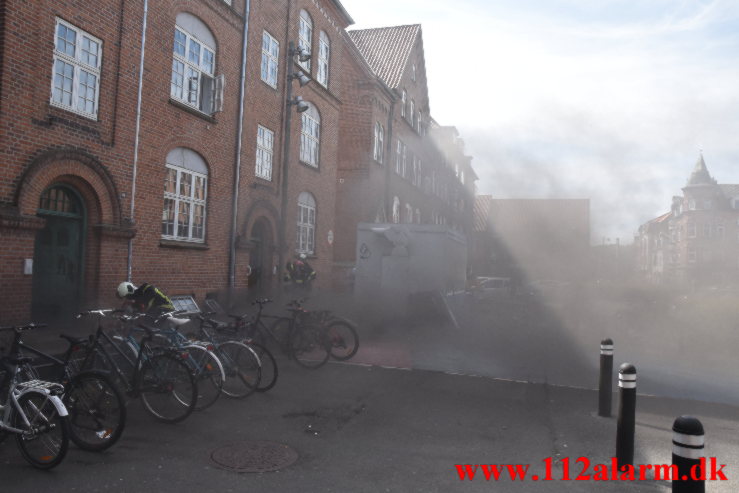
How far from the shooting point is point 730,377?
996 centimetres

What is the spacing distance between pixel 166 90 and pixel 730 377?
40.3ft

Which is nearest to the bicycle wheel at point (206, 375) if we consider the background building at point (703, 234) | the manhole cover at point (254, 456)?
the manhole cover at point (254, 456)

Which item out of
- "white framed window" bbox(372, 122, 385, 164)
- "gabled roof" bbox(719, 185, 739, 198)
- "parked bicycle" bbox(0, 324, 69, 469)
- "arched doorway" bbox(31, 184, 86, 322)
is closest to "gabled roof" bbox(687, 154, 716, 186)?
"gabled roof" bbox(719, 185, 739, 198)

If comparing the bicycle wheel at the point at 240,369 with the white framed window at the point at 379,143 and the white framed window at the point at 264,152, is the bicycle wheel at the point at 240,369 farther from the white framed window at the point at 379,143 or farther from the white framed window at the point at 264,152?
the white framed window at the point at 379,143

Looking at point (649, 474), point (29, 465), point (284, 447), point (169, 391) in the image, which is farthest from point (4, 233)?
point (649, 474)

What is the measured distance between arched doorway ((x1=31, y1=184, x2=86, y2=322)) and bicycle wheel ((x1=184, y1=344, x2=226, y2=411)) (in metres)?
5.08

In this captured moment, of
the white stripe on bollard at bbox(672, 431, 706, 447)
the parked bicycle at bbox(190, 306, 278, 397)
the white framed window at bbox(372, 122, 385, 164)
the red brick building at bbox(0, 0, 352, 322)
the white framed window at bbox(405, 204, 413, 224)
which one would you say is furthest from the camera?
the white framed window at bbox(405, 204, 413, 224)

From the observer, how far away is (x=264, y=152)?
1638cm

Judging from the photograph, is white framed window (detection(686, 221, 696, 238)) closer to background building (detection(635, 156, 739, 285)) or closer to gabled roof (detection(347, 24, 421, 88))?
background building (detection(635, 156, 739, 285))

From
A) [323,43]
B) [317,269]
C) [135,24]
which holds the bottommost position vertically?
[317,269]

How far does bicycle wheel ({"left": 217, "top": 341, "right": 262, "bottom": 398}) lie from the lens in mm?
7105

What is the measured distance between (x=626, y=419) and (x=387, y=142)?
2227cm

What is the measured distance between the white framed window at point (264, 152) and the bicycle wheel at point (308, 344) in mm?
7745

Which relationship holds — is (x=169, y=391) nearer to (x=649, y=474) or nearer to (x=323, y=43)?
(x=649, y=474)
